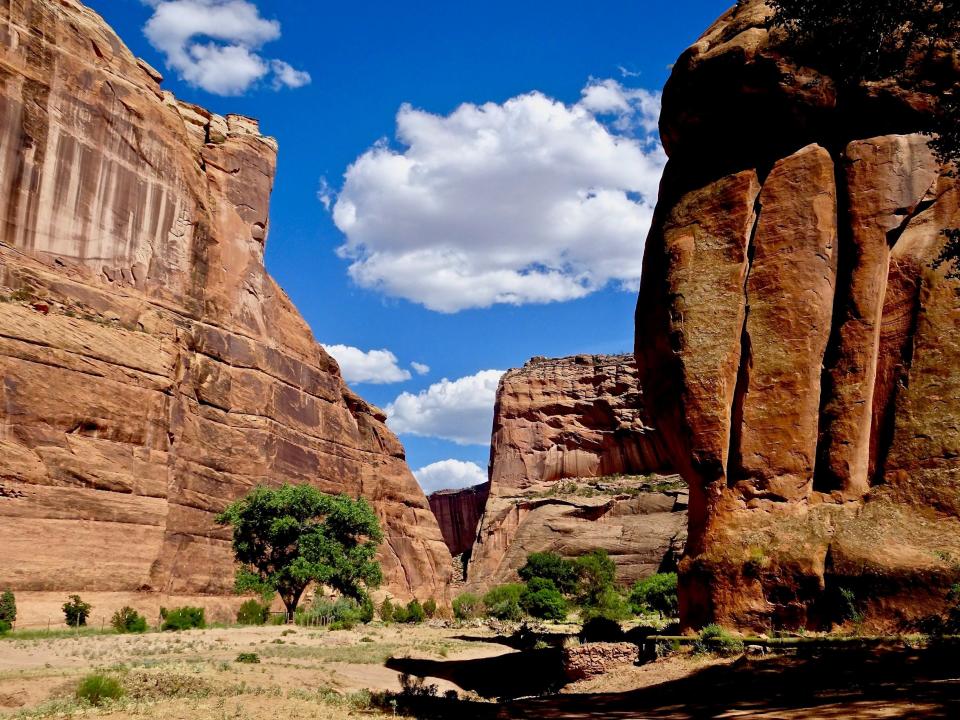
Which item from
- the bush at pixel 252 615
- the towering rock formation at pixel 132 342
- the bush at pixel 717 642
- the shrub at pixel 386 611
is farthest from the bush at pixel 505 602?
the bush at pixel 717 642

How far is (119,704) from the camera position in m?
14.5

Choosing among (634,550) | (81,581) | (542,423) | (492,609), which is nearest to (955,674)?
(81,581)

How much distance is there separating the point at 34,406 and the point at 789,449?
115ft

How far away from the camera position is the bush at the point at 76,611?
38438 millimetres

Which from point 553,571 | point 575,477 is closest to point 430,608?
point 553,571

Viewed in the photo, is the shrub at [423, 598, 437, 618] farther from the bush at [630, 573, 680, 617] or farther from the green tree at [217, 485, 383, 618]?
the green tree at [217, 485, 383, 618]

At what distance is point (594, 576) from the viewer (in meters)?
72.4

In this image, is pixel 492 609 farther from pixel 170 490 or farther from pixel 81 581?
pixel 81 581

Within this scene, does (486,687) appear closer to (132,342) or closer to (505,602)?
(132,342)

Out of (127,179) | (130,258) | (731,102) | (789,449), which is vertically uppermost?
(127,179)

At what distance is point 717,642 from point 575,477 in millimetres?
81483

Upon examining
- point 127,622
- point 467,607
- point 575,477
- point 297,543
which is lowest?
point 467,607

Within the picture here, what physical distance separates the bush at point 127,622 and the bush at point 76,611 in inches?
48.0

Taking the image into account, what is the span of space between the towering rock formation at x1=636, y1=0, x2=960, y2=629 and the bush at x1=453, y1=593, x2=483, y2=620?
47373 millimetres
